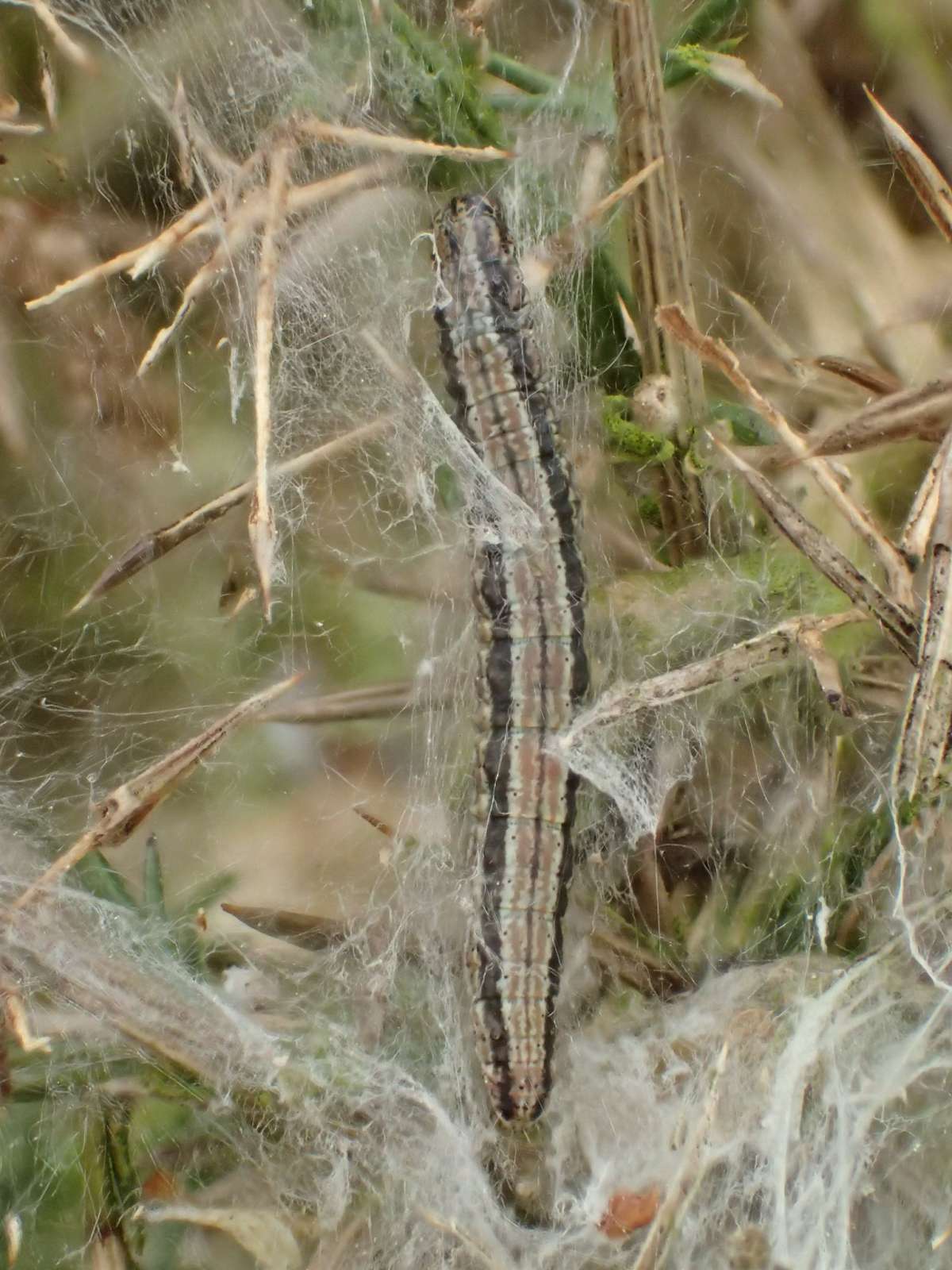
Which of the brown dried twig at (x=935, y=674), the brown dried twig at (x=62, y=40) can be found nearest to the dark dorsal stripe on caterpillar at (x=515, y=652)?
the brown dried twig at (x=935, y=674)

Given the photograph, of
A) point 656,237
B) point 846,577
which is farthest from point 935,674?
point 656,237

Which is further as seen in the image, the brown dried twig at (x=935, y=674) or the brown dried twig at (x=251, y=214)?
the brown dried twig at (x=251, y=214)

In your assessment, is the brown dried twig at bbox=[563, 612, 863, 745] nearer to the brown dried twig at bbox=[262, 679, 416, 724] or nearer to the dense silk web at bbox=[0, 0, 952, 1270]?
the dense silk web at bbox=[0, 0, 952, 1270]

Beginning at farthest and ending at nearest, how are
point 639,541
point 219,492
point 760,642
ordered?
1. point 219,492
2. point 639,541
3. point 760,642

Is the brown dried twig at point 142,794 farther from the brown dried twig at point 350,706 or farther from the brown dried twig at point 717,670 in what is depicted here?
the brown dried twig at point 717,670

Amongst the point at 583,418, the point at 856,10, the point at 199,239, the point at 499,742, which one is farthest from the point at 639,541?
the point at 856,10

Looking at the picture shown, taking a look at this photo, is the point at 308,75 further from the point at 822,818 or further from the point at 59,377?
the point at 822,818

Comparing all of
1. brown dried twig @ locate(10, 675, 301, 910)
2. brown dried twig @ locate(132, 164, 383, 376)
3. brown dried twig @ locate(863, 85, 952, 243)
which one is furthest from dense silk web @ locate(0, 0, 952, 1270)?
brown dried twig @ locate(863, 85, 952, 243)
